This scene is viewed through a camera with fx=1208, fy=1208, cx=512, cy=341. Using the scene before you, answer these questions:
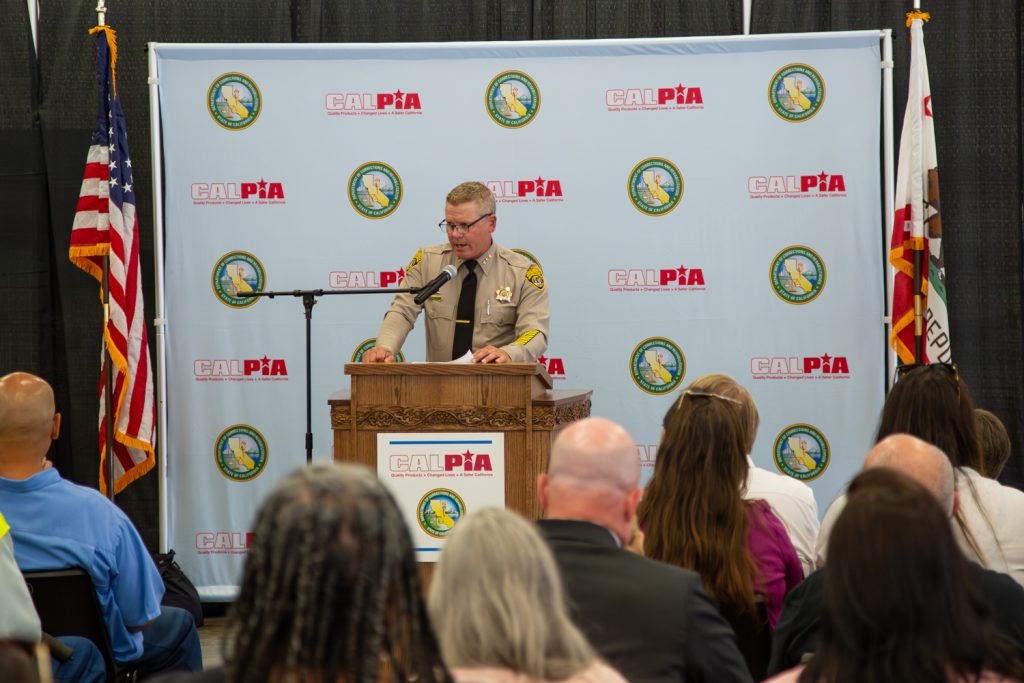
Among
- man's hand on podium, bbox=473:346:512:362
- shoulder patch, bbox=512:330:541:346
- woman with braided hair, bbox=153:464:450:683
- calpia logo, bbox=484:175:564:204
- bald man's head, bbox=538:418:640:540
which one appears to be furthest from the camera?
calpia logo, bbox=484:175:564:204

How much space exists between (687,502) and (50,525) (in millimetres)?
1723

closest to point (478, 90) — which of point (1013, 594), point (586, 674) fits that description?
point (1013, 594)

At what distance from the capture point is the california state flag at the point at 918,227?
18.6ft

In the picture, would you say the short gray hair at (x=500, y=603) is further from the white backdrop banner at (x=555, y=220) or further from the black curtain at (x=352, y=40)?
the black curtain at (x=352, y=40)

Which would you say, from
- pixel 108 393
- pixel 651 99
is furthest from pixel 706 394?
pixel 108 393

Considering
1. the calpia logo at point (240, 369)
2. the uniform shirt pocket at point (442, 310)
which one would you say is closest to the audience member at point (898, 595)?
the uniform shirt pocket at point (442, 310)

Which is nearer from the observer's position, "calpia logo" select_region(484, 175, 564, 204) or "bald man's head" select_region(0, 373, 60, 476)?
"bald man's head" select_region(0, 373, 60, 476)

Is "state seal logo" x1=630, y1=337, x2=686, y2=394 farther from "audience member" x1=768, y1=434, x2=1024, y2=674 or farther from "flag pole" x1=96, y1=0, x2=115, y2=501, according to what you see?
"audience member" x1=768, y1=434, x2=1024, y2=674

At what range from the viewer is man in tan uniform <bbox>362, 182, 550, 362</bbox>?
16.8 ft

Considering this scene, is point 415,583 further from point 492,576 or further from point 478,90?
point 478,90

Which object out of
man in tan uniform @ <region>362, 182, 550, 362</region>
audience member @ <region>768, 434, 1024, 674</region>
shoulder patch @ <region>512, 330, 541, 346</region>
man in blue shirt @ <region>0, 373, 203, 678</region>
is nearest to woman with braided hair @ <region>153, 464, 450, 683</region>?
audience member @ <region>768, 434, 1024, 674</region>

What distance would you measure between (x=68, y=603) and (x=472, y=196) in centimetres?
253

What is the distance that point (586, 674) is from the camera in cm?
164

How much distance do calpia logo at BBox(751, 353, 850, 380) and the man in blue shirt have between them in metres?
3.41
